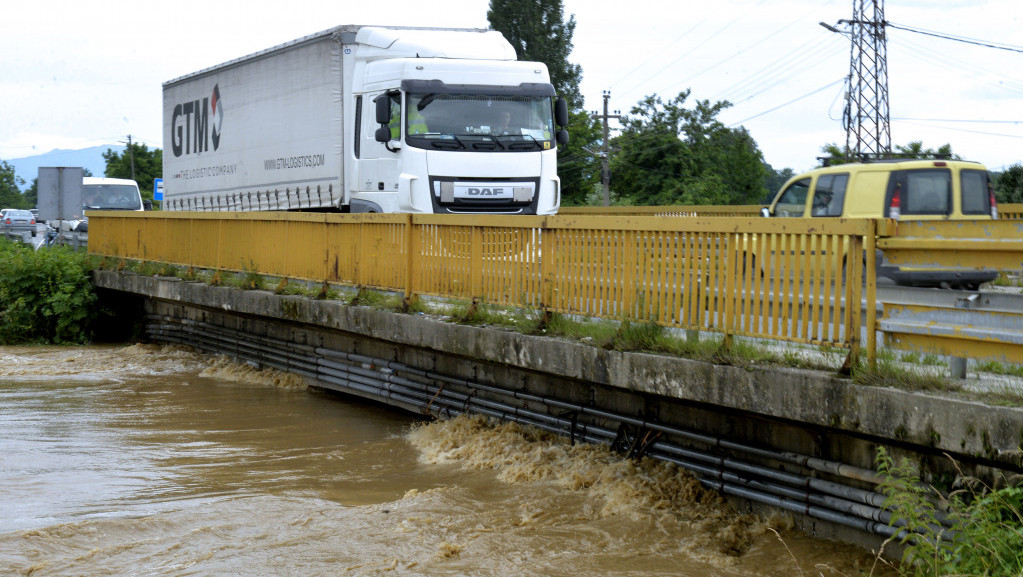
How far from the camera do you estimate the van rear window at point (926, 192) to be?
37.0ft

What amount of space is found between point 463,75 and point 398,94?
98 cm

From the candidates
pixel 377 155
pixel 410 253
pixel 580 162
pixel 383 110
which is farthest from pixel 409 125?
pixel 580 162

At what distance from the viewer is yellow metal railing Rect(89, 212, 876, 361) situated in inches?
235

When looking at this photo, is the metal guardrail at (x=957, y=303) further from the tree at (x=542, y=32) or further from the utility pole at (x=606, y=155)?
the tree at (x=542, y=32)

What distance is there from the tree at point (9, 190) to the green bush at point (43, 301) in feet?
313

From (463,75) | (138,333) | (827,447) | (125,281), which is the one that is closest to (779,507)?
(827,447)

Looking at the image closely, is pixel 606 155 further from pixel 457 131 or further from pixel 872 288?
pixel 872 288

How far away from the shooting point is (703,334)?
7277mm

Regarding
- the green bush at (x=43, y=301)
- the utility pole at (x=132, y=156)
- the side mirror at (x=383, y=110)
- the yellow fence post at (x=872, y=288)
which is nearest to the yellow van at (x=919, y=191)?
the yellow fence post at (x=872, y=288)

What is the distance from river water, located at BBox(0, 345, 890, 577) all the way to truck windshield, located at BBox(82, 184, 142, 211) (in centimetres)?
2054

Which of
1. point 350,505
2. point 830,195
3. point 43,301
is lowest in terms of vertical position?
point 350,505

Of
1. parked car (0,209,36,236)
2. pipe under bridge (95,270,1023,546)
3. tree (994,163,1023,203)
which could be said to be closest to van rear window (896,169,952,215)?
pipe under bridge (95,270,1023,546)

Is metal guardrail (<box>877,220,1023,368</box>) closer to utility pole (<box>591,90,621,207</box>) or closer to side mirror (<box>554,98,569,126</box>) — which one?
side mirror (<box>554,98,569,126</box>)

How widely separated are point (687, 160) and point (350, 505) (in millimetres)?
36452
